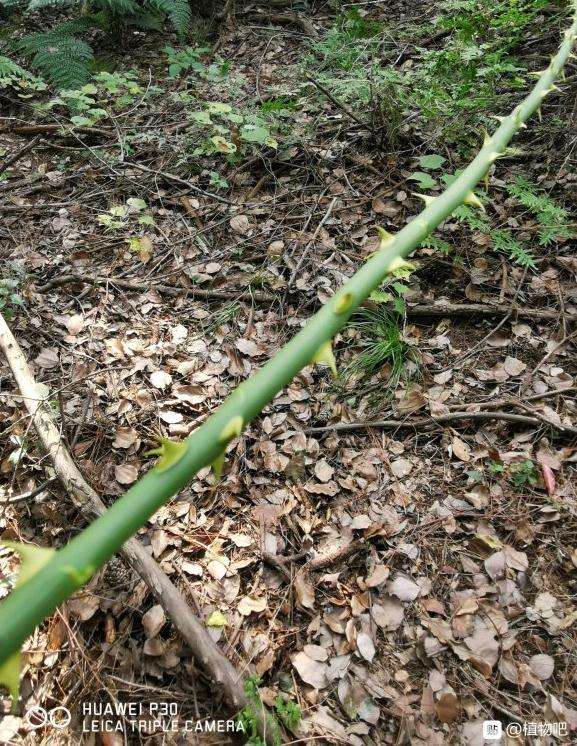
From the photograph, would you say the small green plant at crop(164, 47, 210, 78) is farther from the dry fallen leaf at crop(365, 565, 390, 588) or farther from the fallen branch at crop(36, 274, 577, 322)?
the dry fallen leaf at crop(365, 565, 390, 588)

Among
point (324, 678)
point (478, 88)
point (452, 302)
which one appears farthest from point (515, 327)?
point (324, 678)

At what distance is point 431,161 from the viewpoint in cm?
354

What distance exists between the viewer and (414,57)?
473 cm

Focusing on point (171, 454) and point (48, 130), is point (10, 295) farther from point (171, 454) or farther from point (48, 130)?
point (171, 454)

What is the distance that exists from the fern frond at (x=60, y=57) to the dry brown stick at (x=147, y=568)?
3.56 meters

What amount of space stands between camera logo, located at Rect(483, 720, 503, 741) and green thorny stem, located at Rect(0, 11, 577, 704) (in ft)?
5.83

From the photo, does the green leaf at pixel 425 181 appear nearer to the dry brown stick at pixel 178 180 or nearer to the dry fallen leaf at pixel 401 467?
the dry brown stick at pixel 178 180

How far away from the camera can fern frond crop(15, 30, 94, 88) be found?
4656 mm

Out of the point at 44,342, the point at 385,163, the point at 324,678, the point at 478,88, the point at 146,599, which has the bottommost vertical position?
the point at 324,678

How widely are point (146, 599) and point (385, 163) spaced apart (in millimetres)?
3556

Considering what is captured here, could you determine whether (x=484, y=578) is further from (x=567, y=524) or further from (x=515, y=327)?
(x=515, y=327)

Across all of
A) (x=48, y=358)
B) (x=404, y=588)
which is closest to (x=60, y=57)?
(x=48, y=358)

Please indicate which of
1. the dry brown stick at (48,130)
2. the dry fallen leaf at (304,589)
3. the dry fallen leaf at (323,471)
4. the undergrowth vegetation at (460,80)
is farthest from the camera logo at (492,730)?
the dry brown stick at (48,130)

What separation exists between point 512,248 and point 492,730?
258cm
